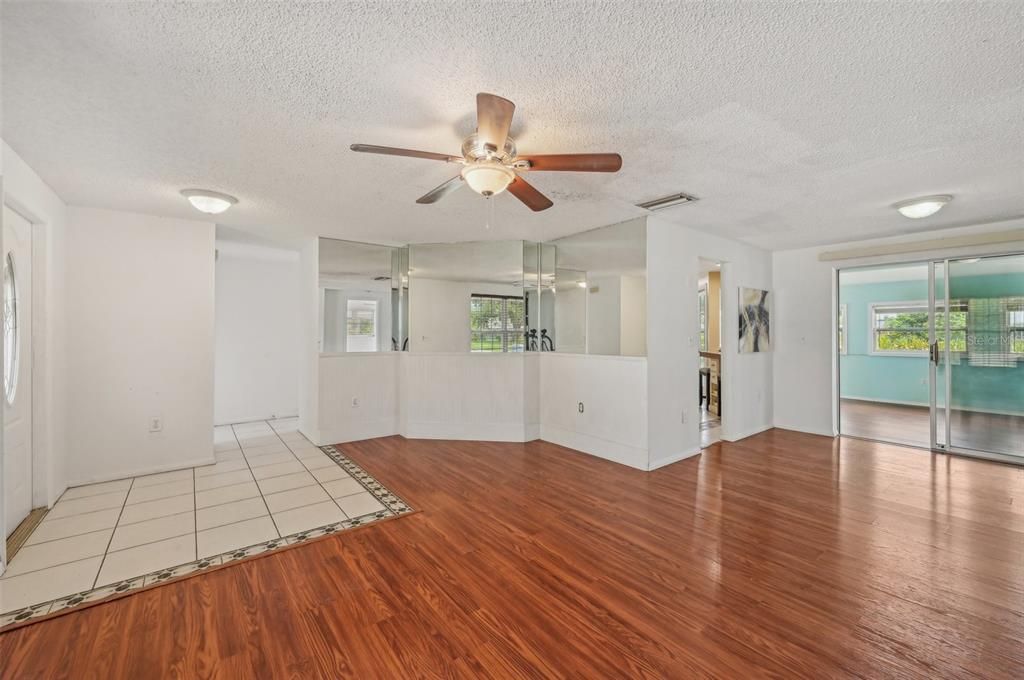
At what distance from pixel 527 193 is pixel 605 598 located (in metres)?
2.20

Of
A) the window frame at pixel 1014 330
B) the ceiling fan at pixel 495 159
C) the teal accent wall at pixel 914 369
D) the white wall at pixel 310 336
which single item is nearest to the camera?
the ceiling fan at pixel 495 159

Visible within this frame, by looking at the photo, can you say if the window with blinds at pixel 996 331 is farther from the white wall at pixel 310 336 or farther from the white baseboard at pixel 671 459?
the white wall at pixel 310 336

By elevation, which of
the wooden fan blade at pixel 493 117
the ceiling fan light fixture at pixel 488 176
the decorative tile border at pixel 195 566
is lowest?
the decorative tile border at pixel 195 566

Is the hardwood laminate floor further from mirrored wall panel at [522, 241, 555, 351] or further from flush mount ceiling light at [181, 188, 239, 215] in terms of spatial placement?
flush mount ceiling light at [181, 188, 239, 215]

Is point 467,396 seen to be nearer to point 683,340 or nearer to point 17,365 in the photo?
point 683,340

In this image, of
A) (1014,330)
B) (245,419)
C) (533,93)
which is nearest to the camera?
(533,93)

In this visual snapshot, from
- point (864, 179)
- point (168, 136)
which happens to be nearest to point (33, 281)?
point (168, 136)

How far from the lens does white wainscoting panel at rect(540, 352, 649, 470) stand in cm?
401

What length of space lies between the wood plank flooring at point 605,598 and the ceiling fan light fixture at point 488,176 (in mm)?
2067

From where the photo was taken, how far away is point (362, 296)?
5.06 m

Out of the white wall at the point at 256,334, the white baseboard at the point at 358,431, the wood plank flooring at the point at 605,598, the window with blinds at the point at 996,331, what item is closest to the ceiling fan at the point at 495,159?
the wood plank flooring at the point at 605,598

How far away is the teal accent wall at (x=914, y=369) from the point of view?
4258mm

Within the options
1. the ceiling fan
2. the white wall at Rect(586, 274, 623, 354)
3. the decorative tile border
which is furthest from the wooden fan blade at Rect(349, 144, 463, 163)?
the white wall at Rect(586, 274, 623, 354)

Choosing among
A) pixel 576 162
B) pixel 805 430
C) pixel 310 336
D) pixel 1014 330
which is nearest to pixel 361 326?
pixel 310 336
